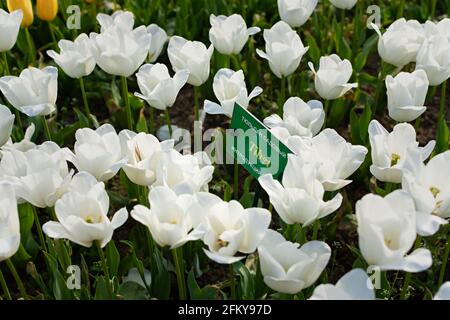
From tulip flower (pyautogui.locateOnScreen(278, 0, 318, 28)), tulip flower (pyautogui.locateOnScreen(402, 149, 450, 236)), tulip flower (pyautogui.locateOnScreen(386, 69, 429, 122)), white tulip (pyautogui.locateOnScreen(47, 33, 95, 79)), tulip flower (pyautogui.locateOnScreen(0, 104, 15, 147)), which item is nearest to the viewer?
tulip flower (pyautogui.locateOnScreen(402, 149, 450, 236))

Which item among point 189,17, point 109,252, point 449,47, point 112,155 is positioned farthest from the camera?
point 189,17

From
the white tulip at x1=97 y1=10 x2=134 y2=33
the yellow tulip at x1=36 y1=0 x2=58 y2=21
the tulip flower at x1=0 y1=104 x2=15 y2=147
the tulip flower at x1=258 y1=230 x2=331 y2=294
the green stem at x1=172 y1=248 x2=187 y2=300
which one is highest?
the white tulip at x1=97 y1=10 x2=134 y2=33

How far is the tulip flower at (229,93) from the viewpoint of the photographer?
2.40 metres

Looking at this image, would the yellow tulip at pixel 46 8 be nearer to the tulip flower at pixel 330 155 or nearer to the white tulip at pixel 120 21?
Answer: the white tulip at pixel 120 21

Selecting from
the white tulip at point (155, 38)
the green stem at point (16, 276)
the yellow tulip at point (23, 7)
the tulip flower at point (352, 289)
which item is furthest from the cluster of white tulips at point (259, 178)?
the yellow tulip at point (23, 7)

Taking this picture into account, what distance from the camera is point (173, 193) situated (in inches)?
73.8

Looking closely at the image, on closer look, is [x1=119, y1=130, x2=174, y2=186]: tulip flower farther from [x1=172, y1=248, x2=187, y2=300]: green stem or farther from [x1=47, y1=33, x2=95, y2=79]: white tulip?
[x1=47, y1=33, x2=95, y2=79]: white tulip

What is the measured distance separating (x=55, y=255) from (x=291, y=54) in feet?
3.50

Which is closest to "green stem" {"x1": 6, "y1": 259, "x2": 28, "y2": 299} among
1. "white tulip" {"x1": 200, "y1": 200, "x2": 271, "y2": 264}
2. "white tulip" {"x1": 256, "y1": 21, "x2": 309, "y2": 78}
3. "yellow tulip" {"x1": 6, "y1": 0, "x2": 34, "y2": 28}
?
"white tulip" {"x1": 200, "y1": 200, "x2": 271, "y2": 264}

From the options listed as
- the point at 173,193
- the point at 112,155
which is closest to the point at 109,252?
the point at 112,155

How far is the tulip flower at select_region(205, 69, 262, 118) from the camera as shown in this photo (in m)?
2.40

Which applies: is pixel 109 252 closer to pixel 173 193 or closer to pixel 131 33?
pixel 173 193

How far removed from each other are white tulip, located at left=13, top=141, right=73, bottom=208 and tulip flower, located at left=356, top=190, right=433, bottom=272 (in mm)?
813
